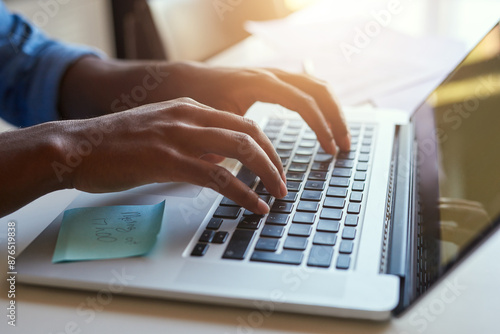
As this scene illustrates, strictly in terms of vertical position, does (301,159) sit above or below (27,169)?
below

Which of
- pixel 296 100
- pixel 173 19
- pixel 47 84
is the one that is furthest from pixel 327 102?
pixel 173 19

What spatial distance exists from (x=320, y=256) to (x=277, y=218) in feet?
0.29

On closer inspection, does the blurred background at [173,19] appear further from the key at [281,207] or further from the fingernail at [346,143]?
the key at [281,207]

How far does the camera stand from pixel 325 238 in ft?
1.83

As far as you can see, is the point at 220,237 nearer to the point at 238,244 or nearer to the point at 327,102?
the point at 238,244

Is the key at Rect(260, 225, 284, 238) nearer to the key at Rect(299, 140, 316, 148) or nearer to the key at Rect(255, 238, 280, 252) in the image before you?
the key at Rect(255, 238, 280, 252)

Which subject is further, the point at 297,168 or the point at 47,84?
the point at 47,84

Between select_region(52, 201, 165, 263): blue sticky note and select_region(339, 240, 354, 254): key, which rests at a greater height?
select_region(52, 201, 165, 263): blue sticky note

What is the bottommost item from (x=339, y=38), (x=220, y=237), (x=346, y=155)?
(x=339, y=38)

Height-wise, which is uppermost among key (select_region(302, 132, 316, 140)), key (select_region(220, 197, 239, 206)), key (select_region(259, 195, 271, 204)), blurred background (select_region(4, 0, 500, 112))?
key (select_region(220, 197, 239, 206))

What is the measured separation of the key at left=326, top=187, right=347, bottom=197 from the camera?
66cm

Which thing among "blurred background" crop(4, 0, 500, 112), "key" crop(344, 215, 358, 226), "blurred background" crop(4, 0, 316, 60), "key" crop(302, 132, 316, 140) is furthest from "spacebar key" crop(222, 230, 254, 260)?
"blurred background" crop(4, 0, 316, 60)

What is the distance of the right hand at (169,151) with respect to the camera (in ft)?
1.94

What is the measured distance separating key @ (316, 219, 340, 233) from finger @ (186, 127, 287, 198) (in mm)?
72
